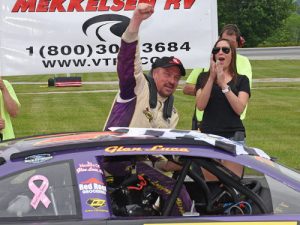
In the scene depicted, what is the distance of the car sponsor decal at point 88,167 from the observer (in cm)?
357

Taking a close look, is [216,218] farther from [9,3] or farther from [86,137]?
[9,3]

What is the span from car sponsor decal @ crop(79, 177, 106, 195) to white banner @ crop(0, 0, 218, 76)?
224 centimetres

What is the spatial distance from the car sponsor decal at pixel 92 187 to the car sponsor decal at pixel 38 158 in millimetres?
257

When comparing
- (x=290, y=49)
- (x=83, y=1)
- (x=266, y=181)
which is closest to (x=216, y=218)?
(x=266, y=181)

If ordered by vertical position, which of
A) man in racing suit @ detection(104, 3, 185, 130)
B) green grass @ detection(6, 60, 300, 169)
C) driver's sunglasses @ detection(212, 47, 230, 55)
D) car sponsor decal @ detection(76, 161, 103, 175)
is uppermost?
driver's sunglasses @ detection(212, 47, 230, 55)

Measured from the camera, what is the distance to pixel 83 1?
18.2ft

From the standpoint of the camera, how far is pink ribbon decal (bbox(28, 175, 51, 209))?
3.49m

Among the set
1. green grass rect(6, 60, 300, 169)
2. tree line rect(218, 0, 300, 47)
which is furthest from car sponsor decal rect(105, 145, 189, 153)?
tree line rect(218, 0, 300, 47)

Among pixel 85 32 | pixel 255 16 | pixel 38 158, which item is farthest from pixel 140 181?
pixel 255 16

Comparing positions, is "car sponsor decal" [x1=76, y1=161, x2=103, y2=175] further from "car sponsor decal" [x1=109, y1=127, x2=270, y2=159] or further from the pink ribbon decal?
"car sponsor decal" [x1=109, y1=127, x2=270, y2=159]

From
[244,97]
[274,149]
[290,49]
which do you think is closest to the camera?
[244,97]

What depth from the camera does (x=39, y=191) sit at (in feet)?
11.5

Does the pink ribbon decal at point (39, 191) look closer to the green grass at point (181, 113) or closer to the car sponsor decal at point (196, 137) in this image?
the car sponsor decal at point (196, 137)

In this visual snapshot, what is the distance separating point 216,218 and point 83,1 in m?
2.69
